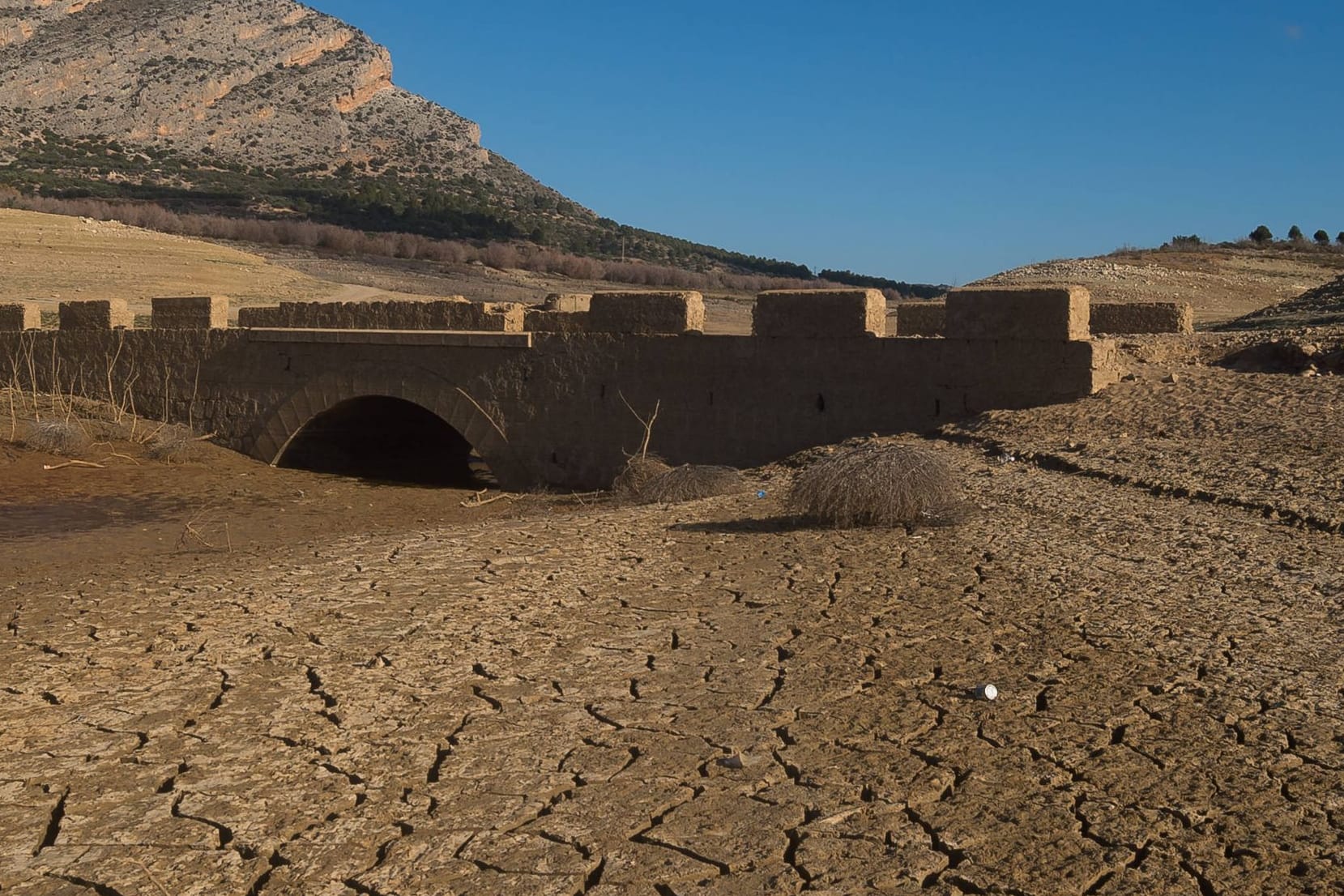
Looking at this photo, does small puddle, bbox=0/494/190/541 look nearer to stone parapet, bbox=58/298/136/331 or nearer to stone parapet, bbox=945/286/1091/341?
stone parapet, bbox=58/298/136/331

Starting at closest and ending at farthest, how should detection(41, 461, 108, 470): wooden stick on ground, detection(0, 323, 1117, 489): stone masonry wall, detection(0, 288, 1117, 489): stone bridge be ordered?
detection(0, 288, 1117, 489): stone bridge < detection(0, 323, 1117, 489): stone masonry wall < detection(41, 461, 108, 470): wooden stick on ground

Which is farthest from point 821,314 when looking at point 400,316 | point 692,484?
point 400,316

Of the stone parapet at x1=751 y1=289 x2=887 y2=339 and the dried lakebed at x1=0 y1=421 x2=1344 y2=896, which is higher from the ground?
the stone parapet at x1=751 y1=289 x2=887 y2=339

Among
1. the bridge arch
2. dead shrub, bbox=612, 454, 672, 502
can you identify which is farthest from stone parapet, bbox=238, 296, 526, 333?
dead shrub, bbox=612, 454, 672, 502

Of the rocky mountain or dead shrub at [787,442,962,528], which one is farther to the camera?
the rocky mountain

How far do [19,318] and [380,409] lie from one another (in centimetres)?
622

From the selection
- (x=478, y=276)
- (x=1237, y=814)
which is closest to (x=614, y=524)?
(x=1237, y=814)

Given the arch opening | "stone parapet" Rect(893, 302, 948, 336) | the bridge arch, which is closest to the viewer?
"stone parapet" Rect(893, 302, 948, 336)

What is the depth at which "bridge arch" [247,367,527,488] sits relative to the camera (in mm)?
13305

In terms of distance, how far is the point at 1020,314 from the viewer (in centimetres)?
975

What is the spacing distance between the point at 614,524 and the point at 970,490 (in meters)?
2.28

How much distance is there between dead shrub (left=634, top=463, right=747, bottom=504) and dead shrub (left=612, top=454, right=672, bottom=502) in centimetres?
69

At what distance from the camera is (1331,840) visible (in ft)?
11.0

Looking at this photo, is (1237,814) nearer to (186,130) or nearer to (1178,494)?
(1178,494)
